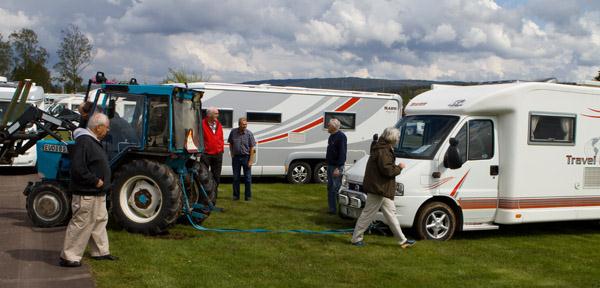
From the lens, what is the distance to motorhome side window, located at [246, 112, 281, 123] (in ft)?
51.7

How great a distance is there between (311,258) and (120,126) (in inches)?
139

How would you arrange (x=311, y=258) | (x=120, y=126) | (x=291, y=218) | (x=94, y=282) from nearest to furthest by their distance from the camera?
(x=94, y=282) < (x=311, y=258) < (x=120, y=126) < (x=291, y=218)

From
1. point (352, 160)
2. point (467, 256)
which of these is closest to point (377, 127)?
point (352, 160)

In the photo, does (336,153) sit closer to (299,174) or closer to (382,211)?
(382,211)

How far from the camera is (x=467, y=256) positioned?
822 centimetres

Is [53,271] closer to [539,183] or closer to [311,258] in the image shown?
[311,258]

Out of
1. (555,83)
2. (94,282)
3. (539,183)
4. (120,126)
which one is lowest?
(94,282)

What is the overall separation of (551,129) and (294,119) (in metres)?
7.89

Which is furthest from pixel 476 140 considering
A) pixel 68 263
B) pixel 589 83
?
pixel 68 263

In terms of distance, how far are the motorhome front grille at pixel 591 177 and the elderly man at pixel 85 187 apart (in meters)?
7.46

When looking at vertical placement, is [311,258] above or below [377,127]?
below

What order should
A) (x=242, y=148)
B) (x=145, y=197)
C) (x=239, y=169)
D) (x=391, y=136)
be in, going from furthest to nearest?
1. (x=239, y=169)
2. (x=242, y=148)
3. (x=145, y=197)
4. (x=391, y=136)

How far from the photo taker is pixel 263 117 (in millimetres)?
15930

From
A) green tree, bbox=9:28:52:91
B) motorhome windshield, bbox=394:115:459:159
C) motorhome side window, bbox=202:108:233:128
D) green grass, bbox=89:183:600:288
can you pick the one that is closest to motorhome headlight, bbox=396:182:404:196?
motorhome windshield, bbox=394:115:459:159
